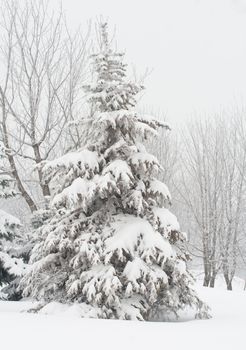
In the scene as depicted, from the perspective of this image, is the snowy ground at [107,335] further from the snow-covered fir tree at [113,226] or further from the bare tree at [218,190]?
the bare tree at [218,190]

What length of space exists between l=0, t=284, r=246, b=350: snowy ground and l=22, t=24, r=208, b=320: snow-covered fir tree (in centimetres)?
104

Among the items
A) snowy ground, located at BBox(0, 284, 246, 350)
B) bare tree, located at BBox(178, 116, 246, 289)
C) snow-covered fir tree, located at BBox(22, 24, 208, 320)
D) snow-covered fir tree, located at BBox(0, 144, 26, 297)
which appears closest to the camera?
snowy ground, located at BBox(0, 284, 246, 350)

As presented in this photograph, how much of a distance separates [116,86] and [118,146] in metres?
1.08

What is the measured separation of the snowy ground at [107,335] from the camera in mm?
4254

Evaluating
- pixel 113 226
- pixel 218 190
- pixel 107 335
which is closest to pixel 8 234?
pixel 113 226

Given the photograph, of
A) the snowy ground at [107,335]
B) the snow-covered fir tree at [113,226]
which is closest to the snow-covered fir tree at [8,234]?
the snow-covered fir tree at [113,226]

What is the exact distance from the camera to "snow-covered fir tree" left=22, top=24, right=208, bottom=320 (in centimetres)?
652

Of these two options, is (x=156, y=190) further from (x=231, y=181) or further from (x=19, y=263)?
(x=231, y=181)

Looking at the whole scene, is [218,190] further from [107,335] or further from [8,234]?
[107,335]

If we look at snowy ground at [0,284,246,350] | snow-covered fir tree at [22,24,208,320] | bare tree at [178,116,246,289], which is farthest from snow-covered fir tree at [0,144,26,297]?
bare tree at [178,116,246,289]

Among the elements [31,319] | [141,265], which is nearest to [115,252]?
[141,265]

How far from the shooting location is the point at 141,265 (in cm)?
648

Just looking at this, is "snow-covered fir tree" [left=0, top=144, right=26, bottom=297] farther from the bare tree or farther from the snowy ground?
the bare tree

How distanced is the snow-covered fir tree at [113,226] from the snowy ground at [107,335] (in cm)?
104
